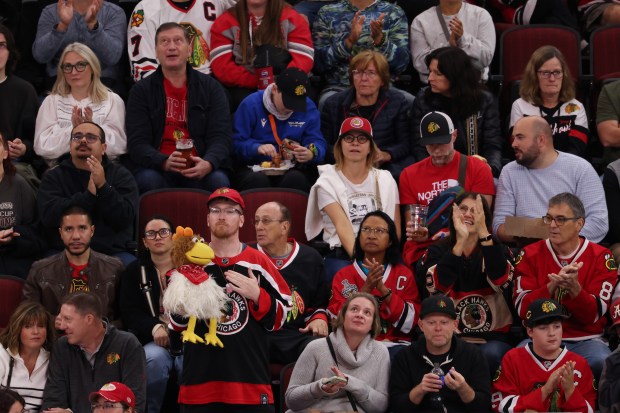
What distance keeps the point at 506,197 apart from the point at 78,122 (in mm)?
3073

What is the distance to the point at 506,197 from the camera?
9.67 meters

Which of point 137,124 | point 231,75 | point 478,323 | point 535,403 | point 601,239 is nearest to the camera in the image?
point 535,403

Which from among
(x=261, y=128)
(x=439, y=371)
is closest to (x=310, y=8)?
(x=261, y=128)

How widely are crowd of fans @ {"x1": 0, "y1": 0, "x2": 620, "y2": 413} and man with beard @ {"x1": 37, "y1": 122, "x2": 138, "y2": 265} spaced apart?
17 mm

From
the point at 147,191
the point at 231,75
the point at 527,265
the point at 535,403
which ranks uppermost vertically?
the point at 231,75

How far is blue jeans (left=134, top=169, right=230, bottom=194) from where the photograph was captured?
32.9 feet

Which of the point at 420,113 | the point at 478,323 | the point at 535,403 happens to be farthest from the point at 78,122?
the point at 535,403

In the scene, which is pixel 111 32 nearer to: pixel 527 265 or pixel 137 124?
pixel 137 124

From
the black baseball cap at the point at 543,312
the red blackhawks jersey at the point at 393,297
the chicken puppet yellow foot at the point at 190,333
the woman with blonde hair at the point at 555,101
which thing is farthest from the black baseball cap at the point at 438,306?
the woman with blonde hair at the point at 555,101

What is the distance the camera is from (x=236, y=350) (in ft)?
25.5

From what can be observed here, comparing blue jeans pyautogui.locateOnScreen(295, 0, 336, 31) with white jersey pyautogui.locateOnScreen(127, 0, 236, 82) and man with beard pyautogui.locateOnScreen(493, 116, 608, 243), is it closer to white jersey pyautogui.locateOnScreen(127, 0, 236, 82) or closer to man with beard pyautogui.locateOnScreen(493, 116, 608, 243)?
white jersey pyautogui.locateOnScreen(127, 0, 236, 82)

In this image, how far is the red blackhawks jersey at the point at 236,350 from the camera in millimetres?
7750

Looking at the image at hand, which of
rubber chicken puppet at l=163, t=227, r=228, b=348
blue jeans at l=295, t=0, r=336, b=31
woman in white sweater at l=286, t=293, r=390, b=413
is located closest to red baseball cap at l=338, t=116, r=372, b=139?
woman in white sweater at l=286, t=293, r=390, b=413

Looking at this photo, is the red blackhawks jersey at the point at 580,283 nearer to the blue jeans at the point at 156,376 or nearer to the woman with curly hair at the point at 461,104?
the woman with curly hair at the point at 461,104
